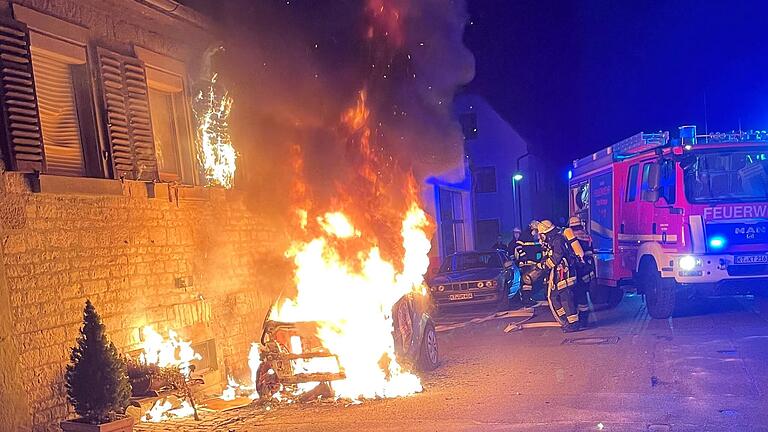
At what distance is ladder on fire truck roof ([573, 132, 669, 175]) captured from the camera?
11219 mm

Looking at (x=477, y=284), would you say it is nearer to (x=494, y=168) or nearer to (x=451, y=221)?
(x=451, y=221)

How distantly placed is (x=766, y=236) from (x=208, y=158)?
8936 mm

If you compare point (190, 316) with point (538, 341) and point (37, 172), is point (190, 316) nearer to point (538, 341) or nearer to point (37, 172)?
point (37, 172)

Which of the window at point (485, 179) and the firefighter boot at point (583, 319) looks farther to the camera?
the window at point (485, 179)

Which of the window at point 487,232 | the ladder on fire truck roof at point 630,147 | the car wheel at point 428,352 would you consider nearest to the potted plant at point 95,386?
the car wheel at point 428,352

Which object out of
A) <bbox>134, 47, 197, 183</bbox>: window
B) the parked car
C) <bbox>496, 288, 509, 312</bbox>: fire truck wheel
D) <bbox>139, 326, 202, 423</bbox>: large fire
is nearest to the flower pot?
<bbox>139, 326, 202, 423</bbox>: large fire

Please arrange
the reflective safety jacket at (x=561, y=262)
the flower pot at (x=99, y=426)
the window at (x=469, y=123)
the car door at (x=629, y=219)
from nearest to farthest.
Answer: the flower pot at (x=99, y=426)
the reflective safety jacket at (x=561, y=262)
the car door at (x=629, y=219)
the window at (x=469, y=123)

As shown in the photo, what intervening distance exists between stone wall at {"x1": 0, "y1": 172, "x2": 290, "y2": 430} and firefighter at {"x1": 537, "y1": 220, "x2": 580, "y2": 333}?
4611 millimetres

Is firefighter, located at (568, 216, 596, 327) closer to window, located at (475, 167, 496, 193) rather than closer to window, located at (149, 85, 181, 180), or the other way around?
window, located at (149, 85, 181, 180)

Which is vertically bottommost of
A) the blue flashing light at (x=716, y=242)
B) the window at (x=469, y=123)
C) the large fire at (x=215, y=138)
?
the blue flashing light at (x=716, y=242)

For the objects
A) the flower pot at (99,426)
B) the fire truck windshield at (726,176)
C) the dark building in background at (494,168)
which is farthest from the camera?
the dark building in background at (494,168)

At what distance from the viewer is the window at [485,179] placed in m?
38.7

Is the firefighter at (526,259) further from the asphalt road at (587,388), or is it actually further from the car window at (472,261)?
the asphalt road at (587,388)

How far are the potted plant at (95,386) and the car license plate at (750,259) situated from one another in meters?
9.14
